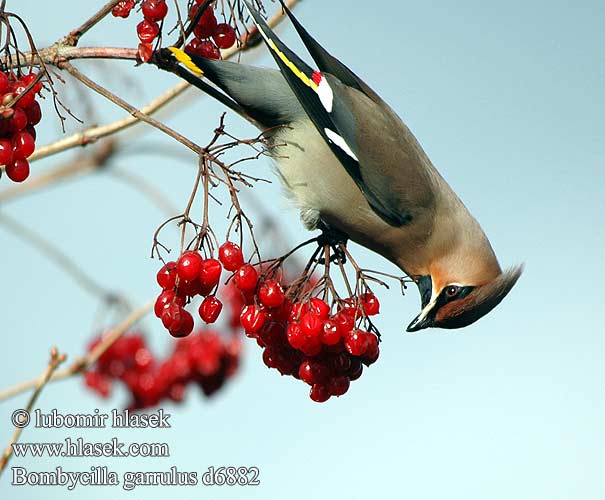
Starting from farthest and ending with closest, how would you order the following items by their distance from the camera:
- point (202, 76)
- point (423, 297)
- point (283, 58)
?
point (423, 297)
point (283, 58)
point (202, 76)

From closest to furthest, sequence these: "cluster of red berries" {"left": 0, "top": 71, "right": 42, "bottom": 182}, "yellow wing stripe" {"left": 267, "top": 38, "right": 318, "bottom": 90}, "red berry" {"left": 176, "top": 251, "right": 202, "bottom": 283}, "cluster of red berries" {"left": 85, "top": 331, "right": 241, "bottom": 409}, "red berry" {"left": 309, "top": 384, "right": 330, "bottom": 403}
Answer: "cluster of red berries" {"left": 0, "top": 71, "right": 42, "bottom": 182}
"red berry" {"left": 176, "top": 251, "right": 202, "bottom": 283}
"red berry" {"left": 309, "top": 384, "right": 330, "bottom": 403}
"yellow wing stripe" {"left": 267, "top": 38, "right": 318, "bottom": 90}
"cluster of red berries" {"left": 85, "top": 331, "right": 241, "bottom": 409}

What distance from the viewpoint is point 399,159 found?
4035 millimetres

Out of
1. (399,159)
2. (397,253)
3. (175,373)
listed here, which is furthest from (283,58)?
(175,373)

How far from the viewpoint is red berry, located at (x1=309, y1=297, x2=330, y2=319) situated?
8.49 ft

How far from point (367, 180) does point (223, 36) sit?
131 centimetres

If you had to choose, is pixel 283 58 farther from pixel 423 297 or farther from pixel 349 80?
pixel 423 297

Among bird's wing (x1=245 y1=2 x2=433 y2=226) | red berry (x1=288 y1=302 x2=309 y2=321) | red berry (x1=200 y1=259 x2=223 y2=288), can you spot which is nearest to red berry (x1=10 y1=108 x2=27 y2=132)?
red berry (x1=200 y1=259 x2=223 y2=288)

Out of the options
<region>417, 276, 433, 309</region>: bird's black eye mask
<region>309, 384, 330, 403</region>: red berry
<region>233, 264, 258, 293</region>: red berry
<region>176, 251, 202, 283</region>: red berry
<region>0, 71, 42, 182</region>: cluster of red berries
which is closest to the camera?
<region>0, 71, 42, 182</region>: cluster of red berries

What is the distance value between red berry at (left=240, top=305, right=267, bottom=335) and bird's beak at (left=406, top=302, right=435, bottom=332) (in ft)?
3.43

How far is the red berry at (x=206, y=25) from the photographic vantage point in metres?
2.80

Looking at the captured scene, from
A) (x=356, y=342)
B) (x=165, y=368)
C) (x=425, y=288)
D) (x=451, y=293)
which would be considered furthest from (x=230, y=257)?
Answer: (x=165, y=368)

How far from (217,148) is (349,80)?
1814 mm

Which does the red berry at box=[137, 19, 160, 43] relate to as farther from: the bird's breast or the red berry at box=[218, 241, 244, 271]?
the bird's breast

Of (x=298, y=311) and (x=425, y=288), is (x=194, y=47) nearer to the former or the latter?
(x=298, y=311)
